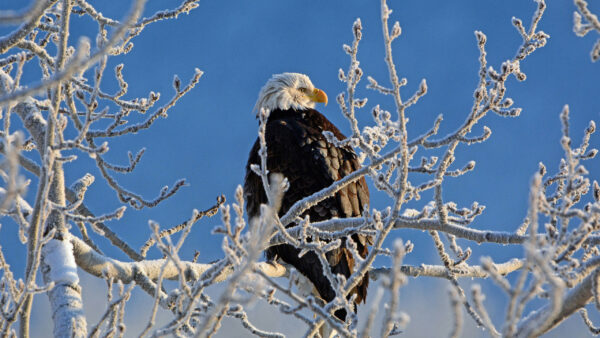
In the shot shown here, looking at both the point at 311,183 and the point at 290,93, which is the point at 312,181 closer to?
the point at 311,183

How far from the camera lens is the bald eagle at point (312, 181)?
521 cm

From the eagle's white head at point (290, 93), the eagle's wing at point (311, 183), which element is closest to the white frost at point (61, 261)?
the eagle's wing at point (311, 183)

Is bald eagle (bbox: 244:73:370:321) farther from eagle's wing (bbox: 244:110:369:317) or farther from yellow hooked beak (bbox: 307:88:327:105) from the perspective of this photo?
yellow hooked beak (bbox: 307:88:327:105)

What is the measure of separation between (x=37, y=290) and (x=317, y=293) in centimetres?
306

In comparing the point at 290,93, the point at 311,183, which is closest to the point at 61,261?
the point at 311,183

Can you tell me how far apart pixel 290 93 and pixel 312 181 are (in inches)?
67.1

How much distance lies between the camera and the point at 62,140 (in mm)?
2500

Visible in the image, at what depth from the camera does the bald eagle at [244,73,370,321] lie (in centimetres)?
521

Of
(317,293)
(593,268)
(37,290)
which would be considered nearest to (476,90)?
(593,268)

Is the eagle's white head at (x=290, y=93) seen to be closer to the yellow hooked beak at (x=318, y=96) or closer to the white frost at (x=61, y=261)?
the yellow hooked beak at (x=318, y=96)

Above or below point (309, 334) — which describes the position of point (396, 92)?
above

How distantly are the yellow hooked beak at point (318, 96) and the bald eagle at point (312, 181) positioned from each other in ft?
1.76

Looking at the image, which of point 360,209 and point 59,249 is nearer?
point 59,249

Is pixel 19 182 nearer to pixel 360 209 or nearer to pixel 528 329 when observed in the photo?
pixel 528 329
